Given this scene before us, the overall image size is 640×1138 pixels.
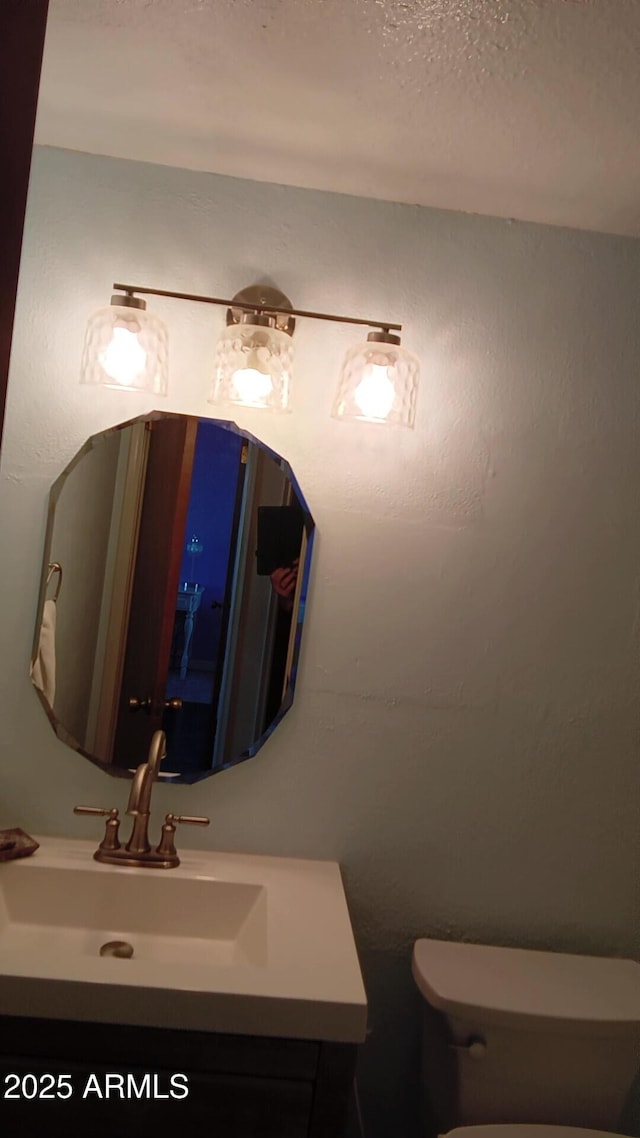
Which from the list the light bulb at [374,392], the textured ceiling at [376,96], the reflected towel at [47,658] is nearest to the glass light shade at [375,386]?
the light bulb at [374,392]

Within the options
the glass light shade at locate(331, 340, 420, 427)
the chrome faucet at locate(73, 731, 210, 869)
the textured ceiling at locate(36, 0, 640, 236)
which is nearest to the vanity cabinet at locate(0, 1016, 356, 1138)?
the chrome faucet at locate(73, 731, 210, 869)

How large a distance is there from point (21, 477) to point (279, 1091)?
1.14 metres

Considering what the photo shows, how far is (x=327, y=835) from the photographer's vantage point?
183 cm

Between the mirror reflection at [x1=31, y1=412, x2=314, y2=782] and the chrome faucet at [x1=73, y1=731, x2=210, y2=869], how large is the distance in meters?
0.10

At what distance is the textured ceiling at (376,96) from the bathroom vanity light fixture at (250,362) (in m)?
0.28

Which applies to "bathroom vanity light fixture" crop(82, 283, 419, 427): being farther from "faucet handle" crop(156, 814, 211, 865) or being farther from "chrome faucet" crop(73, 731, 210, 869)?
"faucet handle" crop(156, 814, 211, 865)

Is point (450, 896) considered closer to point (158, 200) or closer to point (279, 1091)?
point (279, 1091)


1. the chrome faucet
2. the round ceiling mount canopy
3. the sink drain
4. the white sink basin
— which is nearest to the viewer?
the white sink basin

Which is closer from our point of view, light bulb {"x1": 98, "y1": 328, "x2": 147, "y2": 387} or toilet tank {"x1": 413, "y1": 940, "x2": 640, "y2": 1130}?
toilet tank {"x1": 413, "y1": 940, "x2": 640, "y2": 1130}

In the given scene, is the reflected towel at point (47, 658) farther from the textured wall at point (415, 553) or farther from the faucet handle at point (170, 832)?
the faucet handle at point (170, 832)

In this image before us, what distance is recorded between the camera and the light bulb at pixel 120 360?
1.67m

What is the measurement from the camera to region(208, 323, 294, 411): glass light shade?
67.0 inches

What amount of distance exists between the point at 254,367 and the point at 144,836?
87 centimetres

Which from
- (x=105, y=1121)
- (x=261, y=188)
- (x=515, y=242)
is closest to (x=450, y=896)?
(x=105, y=1121)
